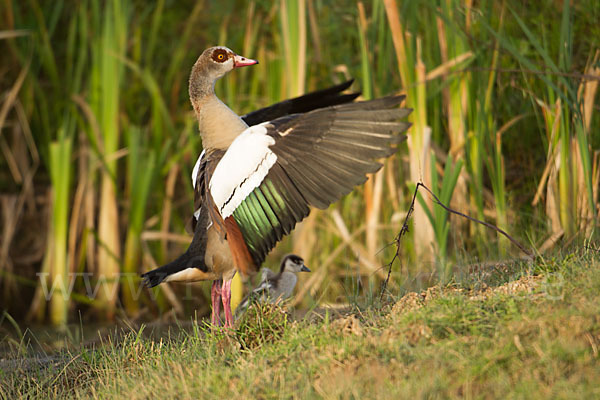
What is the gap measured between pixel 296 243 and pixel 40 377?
282 centimetres

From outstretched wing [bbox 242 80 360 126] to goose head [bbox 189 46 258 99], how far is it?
0.34 meters

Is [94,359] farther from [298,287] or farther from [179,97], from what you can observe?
[179,97]

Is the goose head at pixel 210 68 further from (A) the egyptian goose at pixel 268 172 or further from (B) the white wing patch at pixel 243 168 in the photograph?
(B) the white wing patch at pixel 243 168

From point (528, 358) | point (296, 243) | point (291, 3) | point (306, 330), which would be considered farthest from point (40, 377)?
point (291, 3)

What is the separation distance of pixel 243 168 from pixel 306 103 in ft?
3.57

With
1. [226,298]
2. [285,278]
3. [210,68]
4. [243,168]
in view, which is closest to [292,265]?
[285,278]

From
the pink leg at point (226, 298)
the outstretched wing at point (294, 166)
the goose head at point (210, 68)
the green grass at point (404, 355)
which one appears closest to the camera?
the green grass at point (404, 355)

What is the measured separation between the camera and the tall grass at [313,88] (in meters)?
4.85

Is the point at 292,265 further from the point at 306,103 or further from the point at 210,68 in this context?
the point at 210,68

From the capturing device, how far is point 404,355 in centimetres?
262

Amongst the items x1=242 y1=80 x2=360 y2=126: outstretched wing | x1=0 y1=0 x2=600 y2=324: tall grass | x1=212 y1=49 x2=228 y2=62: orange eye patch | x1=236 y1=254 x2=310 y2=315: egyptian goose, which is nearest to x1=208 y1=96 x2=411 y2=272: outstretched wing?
x1=242 y1=80 x2=360 y2=126: outstretched wing

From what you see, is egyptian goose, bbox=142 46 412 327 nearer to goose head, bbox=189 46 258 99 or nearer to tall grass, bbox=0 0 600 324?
goose head, bbox=189 46 258 99

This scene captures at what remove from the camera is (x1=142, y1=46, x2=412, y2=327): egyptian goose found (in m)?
3.22

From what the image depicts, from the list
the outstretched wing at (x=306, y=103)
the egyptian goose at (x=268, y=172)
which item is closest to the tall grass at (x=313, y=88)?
the outstretched wing at (x=306, y=103)
